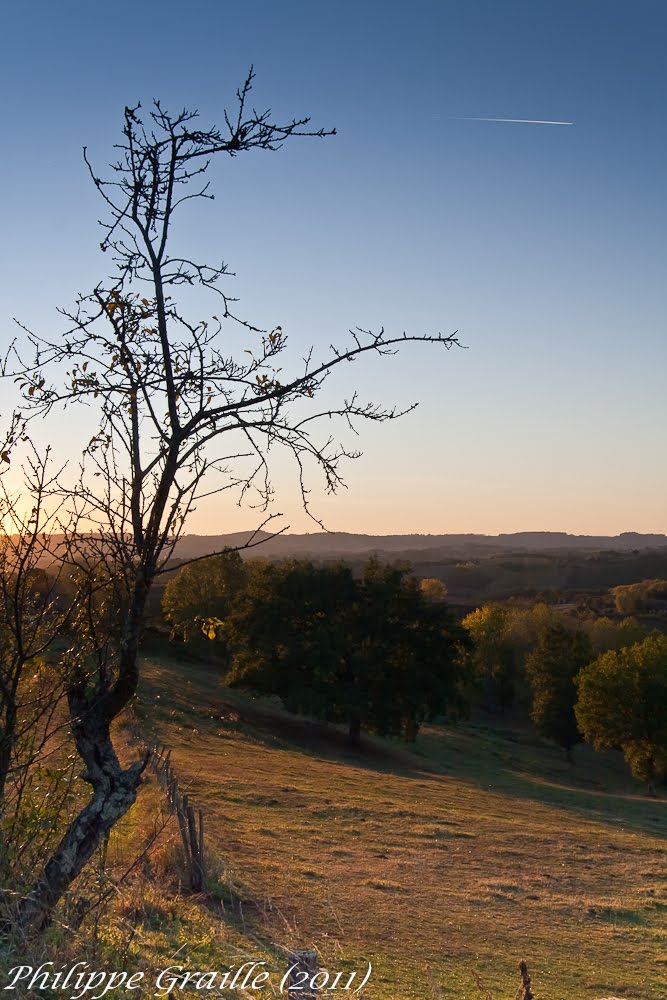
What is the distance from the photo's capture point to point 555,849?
63.6ft

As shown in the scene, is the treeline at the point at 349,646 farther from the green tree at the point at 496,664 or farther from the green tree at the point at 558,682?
the green tree at the point at 496,664

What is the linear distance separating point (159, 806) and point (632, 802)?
99.8 feet

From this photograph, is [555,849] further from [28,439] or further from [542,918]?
[28,439]

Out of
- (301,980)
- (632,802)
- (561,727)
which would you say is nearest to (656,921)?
(301,980)

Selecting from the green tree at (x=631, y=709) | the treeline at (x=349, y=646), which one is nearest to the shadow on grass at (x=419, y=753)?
the treeline at (x=349, y=646)

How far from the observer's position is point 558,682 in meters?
55.4

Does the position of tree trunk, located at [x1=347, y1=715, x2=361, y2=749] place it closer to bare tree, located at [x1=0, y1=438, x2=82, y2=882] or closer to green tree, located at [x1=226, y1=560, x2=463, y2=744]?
green tree, located at [x1=226, y1=560, x2=463, y2=744]

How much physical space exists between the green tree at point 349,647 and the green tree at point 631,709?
10.5 meters

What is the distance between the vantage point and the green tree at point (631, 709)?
149 ft

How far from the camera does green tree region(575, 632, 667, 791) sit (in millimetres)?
45281

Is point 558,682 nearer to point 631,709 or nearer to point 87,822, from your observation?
point 631,709

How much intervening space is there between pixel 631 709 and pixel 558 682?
956cm

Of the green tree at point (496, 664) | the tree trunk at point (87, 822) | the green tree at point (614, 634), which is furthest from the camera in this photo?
the green tree at point (614, 634)

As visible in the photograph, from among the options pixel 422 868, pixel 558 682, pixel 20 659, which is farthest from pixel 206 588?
pixel 20 659
